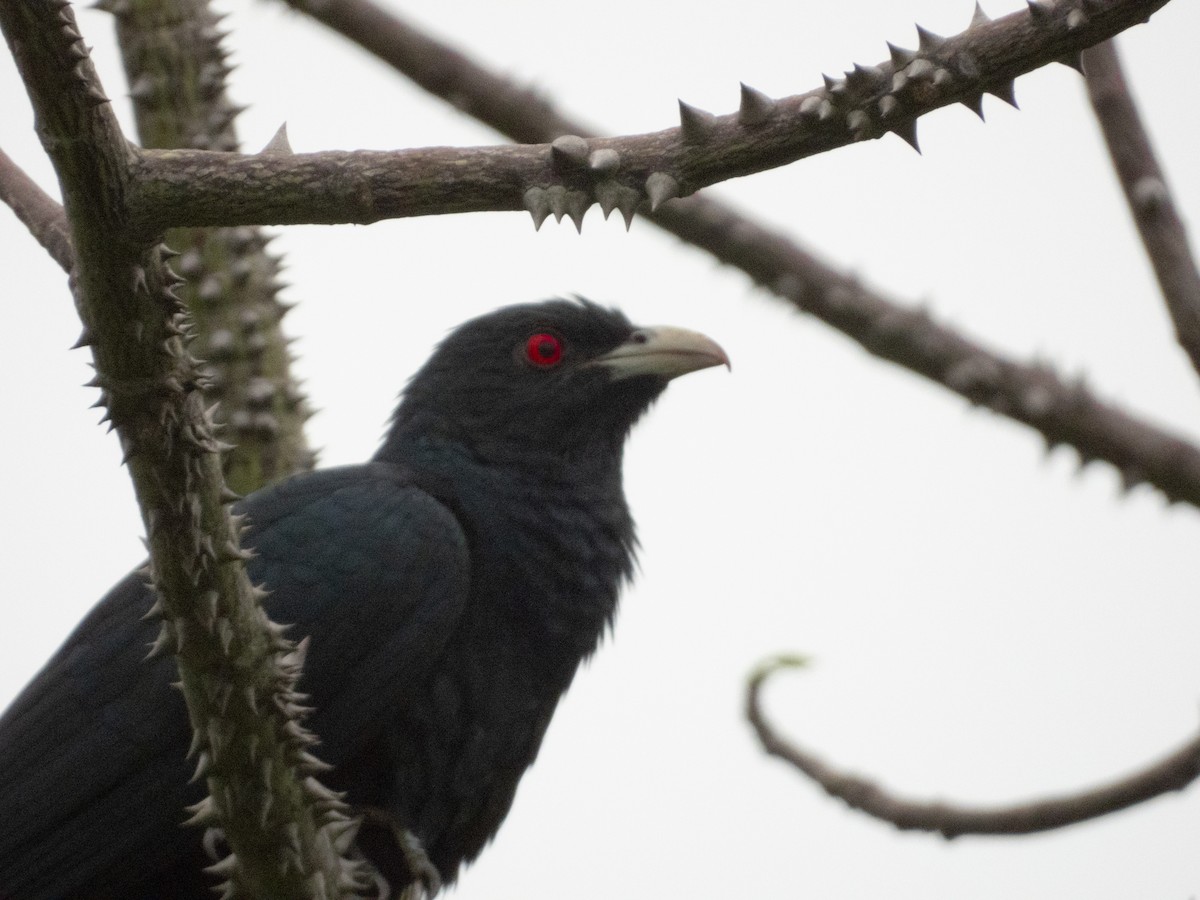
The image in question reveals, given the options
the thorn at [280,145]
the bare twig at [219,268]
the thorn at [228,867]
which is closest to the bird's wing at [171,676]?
the bare twig at [219,268]

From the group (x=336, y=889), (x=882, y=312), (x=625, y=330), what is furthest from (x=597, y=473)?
(x=336, y=889)

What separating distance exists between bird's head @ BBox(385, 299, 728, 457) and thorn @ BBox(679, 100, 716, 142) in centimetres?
365

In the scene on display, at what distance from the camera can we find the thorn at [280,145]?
259 cm

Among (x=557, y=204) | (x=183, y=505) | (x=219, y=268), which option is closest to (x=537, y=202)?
(x=557, y=204)

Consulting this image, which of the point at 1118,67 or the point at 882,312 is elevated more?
the point at 1118,67

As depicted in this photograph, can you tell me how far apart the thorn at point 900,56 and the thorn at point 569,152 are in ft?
1.68

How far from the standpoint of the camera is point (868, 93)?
2408 millimetres

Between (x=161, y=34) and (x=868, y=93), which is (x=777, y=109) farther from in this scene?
(x=161, y=34)

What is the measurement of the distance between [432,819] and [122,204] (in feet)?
9.44

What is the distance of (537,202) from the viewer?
8.16ft

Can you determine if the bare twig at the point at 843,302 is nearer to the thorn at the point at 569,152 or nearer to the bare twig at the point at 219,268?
the bare twig at the point at 219,268

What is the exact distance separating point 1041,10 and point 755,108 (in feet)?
1.48

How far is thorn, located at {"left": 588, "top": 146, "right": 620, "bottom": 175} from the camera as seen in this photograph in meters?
2.50

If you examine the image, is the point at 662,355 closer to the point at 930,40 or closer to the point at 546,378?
the point at 546,378
